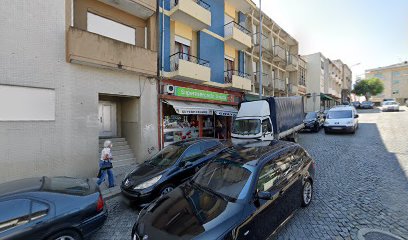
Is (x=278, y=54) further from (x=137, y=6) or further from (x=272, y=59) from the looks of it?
(x=137, y=6)

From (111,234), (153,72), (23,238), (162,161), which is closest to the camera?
(23,238)

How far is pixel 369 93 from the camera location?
51250 millimetres

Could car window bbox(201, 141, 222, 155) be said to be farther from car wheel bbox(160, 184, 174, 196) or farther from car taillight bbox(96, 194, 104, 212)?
car taillight bbox(96, 194, 104, 212)

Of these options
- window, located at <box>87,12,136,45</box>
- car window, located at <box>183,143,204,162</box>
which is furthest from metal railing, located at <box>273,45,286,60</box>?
car window, located at <box>183,143,204,162</box>

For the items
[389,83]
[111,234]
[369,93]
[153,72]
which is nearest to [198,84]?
[153,72]

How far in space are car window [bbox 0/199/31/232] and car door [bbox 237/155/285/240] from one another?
3028 millimetres

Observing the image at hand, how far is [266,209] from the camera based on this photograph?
328cm

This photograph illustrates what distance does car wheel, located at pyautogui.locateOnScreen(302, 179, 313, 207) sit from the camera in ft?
14.9

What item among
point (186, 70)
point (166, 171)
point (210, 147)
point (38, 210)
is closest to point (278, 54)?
point (186, 70)

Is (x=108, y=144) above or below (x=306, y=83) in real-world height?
below

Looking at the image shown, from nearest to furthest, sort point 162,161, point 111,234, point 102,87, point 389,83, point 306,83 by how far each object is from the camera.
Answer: point 111,234 < point 162,161 < point 102,87 < point 306,83 < point 389,83

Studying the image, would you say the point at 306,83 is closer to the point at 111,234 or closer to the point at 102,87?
the point at 102,87

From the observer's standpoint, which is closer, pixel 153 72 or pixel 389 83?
pixel 153 72

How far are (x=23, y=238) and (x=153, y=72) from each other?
7567mm
